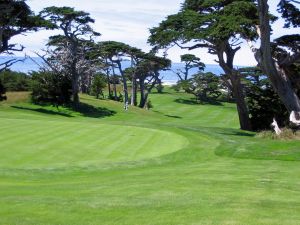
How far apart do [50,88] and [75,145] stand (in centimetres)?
3233

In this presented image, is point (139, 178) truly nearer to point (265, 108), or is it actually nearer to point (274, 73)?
point (274, 73)

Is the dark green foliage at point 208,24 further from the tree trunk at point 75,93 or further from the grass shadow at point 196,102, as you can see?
the grass shadow at point 196,102

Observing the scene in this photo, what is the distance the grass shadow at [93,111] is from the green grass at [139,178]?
28820mm

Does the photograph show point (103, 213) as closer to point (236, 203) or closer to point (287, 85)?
point (236, 203)

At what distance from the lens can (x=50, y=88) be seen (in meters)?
48.2

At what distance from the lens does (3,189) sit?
1044 centimetres

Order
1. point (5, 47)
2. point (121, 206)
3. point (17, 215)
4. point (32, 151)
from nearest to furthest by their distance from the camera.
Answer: point (17, 215) < point (121, 206) < point (32, 151) < point (5, 47)

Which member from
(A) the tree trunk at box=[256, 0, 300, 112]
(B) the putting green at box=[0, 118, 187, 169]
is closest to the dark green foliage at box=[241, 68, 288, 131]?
(A) the tree trunk at box=[256, 0, 300, 112]

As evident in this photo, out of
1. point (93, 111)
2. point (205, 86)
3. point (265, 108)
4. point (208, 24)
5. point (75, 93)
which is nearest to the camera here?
point (208, 24)

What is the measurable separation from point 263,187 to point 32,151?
7.94 meters

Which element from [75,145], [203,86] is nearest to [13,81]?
[203,86]

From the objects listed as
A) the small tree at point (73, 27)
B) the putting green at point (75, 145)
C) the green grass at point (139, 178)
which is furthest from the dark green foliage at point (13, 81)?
the green grass at point (139, 178)

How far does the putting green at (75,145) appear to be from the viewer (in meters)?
14.4

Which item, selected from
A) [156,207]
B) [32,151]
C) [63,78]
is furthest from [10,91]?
[156,207]
